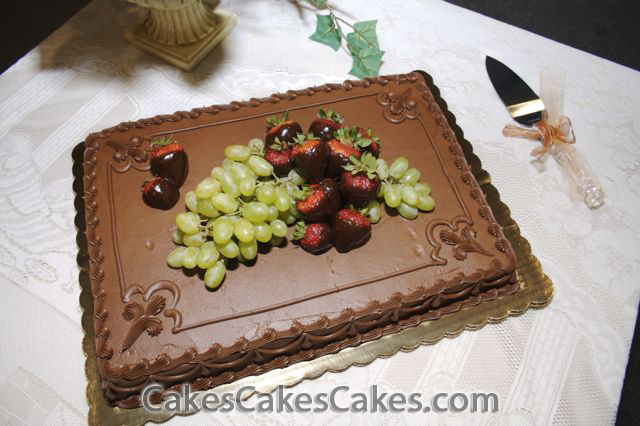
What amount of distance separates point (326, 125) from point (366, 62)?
57cm

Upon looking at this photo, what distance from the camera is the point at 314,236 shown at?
3.95 feet

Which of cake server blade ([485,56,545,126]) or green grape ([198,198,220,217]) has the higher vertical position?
cake server blade ([485,56,545,126])

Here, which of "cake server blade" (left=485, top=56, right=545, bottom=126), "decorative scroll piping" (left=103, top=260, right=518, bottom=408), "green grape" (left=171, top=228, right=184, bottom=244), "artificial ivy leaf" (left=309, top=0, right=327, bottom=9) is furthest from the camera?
"artificial ivy leaf" (left=309, top=0, right=327, bottom=9)

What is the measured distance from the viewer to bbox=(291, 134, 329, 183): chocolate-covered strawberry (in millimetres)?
1188

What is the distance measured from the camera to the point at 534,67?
1773 millimetres

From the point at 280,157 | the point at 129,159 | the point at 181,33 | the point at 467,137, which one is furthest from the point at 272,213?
the point at 181,33

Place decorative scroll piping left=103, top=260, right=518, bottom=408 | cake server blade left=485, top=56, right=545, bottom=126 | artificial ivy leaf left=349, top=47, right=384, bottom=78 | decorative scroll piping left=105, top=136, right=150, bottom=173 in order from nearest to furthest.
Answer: decorative scroll piping left=103, top=260, right=518, bottom=408
decorative scroll piping left=105, top=136, right=150, bottom=173
cake server blade left=485, top=56, right=545, bottom=126
artificial ivy leaf left=349, top=47, right=384, bottom=78

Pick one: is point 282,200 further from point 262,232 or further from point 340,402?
point 340,402

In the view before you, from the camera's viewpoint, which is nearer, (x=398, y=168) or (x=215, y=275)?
(x=215, y=275)

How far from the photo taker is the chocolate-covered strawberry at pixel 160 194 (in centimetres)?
127

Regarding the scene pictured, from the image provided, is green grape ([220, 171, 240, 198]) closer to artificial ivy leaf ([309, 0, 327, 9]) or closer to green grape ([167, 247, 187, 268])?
green grape ([167, 247, 187, 268])

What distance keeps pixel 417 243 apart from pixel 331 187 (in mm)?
271

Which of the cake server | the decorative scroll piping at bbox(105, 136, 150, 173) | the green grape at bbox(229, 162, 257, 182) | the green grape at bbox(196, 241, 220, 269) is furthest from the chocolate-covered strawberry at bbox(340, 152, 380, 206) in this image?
the cake server

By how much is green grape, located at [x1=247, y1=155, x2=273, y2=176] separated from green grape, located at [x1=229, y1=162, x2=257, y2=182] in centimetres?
1
